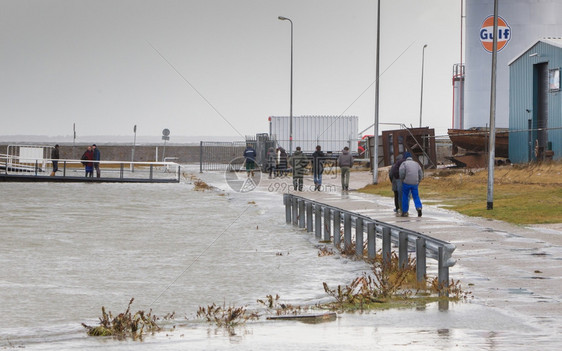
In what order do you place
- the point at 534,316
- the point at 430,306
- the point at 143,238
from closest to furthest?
the point at 534,316, the point at 430,306, the point at 143,238

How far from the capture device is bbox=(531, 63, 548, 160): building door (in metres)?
44.2

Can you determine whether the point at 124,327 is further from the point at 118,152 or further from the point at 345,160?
the point at 118,152

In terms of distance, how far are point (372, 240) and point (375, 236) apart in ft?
0.30

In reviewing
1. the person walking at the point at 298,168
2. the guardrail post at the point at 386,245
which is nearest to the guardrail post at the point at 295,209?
the guardrail post at the point at 386,245

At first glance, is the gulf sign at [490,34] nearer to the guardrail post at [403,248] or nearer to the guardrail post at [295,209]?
the guardrail post at [295,209]

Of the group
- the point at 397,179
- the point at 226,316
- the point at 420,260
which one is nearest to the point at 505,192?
the point at 397,179

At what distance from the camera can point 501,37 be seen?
60.8 m

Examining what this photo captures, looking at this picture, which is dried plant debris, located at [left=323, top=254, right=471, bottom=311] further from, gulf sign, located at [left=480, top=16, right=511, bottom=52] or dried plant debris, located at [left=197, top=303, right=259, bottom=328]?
gulf sign, located at [left=480, top=16, right=511, bottom=52]

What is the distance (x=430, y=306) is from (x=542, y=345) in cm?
242

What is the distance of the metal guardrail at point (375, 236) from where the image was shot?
11.5 m

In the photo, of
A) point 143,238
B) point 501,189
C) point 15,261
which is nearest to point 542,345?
point 15,261

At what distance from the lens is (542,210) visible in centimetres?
2427

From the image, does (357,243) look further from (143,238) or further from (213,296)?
(143,238)

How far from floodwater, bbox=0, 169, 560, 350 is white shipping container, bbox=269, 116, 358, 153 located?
1600 inches
